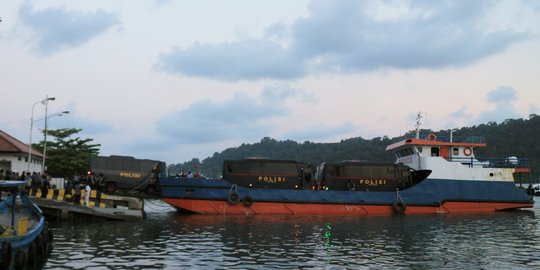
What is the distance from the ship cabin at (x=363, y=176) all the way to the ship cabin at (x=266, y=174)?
4.71 ft

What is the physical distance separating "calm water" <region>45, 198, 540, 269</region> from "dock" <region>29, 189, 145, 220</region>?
85cm

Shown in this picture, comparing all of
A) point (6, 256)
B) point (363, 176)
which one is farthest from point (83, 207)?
point (363, 176)

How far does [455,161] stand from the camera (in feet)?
113

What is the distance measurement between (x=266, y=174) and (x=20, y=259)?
19957 millimetres

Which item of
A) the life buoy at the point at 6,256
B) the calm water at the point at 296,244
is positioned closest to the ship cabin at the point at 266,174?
the calm water at the point at 296,244

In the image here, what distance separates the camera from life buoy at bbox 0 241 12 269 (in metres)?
12.1

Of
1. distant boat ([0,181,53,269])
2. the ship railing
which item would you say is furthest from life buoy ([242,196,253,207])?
the ship railing

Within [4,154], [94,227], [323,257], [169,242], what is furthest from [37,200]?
[4,154]

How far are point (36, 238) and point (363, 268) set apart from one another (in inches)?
402

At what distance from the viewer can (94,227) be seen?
74.6 feet

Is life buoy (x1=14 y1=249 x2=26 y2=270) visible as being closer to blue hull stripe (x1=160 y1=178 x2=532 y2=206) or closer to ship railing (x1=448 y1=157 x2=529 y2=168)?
blue hull stripe (x1=160 y1=178 x2=532 y2=206)

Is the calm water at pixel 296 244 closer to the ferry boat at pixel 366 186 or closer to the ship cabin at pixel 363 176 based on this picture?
the ferry boat at pixel 366 186

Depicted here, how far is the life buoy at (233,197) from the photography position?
30161 millimetres

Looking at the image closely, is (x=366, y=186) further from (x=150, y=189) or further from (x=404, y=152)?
(x=150, y=189)
